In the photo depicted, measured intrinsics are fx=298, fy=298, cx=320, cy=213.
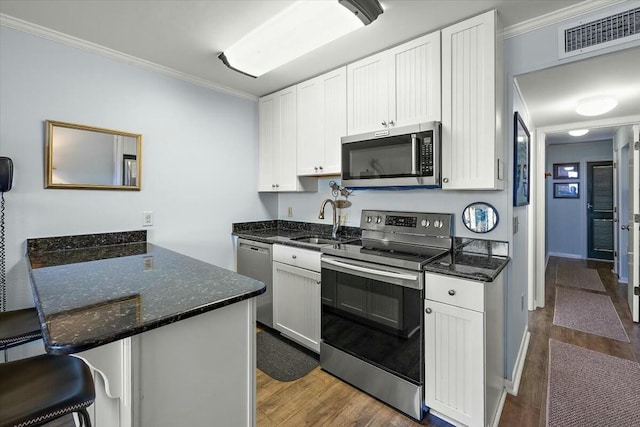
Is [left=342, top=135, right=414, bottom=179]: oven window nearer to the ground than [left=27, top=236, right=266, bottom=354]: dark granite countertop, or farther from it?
farther from it

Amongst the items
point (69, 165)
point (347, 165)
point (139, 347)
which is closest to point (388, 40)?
point (347, 165)

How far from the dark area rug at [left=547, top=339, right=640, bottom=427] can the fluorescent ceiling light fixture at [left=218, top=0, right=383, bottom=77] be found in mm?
2577

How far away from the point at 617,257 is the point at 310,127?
5.38m

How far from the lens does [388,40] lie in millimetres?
2076

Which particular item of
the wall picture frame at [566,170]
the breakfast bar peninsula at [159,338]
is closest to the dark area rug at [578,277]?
the wall picture frame at [566,170]

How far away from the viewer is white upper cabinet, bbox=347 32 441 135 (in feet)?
6.40

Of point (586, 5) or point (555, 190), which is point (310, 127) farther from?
point (555, 190)

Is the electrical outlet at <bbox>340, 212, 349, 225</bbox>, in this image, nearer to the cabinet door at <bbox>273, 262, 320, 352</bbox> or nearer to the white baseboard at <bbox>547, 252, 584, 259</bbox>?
the cabinet door at <bbox>273, 262, 320, 352</bbox>

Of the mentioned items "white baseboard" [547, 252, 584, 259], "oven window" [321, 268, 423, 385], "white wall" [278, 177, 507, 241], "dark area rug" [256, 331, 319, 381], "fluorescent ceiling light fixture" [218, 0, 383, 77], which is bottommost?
"dark area rug" [256, 331, 319, 381]

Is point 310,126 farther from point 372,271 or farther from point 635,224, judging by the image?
point 635,224

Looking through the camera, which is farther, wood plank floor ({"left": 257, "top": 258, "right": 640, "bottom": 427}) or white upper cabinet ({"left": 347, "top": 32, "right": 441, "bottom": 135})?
white upper cabinet ({"left": 347, "top": 32, "right": 441, "bottom": 135})

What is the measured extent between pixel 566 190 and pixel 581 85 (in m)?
4.75

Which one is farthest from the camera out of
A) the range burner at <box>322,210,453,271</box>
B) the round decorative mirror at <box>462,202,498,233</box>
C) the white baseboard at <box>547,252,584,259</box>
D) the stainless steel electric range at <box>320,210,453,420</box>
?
the white baseboard at <box>547,252,584,259</box>

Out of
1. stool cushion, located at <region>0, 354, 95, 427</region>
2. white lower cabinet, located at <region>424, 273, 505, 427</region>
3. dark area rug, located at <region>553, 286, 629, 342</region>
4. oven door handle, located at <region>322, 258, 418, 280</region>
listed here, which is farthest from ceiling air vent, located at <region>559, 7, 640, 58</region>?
stool cushion, located at <region>0, 354, 95, 427</region>
